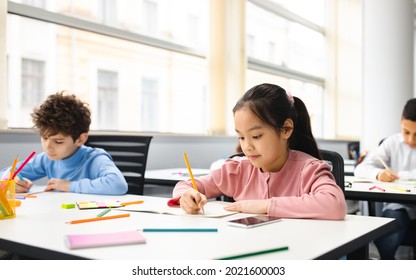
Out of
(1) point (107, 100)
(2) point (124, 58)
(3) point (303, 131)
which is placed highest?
(2) point (124, 58)

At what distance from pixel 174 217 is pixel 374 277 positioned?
0.54 meters

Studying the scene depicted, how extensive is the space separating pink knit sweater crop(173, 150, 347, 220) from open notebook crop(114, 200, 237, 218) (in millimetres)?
77

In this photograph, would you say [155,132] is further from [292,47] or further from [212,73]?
[292,47]

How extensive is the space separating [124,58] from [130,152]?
1.23 meters

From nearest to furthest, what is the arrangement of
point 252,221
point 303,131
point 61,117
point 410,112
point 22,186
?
point 252,221
point 303,131
point 22,186
point 61,117
point 410,112

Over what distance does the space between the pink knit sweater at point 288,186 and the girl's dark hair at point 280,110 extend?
2.6 inches

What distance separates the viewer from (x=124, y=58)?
3.43 m

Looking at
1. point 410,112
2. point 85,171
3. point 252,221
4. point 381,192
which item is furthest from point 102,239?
point 410,112

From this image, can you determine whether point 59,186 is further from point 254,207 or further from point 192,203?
point 254,207

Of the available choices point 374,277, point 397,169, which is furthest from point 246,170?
point 397,169

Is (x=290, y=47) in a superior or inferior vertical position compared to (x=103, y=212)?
superior

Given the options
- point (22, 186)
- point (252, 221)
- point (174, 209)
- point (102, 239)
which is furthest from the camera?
point (22, 186)

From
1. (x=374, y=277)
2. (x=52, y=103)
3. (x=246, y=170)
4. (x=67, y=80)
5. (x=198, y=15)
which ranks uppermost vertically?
(x=198, y=15)

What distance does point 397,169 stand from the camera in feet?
8.83
